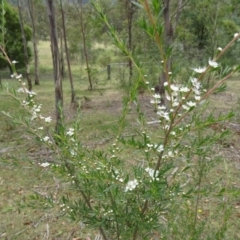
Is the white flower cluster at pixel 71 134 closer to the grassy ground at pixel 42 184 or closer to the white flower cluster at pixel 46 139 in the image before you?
the white flower cluster at pixel 46 139

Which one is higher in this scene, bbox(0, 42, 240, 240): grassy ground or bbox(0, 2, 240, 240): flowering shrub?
bbox(0, 2, 240, 240): flowering shrub

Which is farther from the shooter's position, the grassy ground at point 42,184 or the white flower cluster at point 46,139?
the grassy ground at point 42,184

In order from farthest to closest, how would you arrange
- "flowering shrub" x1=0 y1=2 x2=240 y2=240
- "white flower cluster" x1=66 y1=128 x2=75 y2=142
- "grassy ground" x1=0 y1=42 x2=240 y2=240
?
"grassy ground" x1=0 y1=42 x2=240 y2=240 < "white flower cluster" x1=66 y1=128 x2=75 y2=142 < "flowering shrub" x1=0 y1=2 x2=240 y2=240

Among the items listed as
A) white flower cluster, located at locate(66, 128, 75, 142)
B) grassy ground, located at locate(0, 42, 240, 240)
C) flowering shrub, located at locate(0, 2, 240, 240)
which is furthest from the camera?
grassy ground, located at locate(0, 42, 240, 240)

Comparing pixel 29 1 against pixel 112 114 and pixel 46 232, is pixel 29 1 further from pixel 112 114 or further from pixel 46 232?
pixel 46 232

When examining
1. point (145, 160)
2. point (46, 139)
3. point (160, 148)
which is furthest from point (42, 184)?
point (160, 148)

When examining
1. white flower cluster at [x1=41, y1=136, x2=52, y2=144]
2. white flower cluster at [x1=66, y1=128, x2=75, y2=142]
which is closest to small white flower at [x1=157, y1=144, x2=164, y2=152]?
white flower cluster at [x1=66, y1=128, x2=75, y2=142]

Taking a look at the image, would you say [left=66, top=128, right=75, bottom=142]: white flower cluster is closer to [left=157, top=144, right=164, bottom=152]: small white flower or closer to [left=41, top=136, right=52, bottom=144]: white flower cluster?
[left=41, top=136, right=52, bottom=144]: white flower cluster

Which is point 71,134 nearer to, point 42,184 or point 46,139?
point 46,139

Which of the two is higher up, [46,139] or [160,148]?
[160,148]

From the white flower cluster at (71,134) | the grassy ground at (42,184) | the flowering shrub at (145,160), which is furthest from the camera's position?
the grassy ground at (42,184)

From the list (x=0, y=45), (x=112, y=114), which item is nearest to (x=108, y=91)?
(x=112, y=114)

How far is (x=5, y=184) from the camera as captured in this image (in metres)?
3.88

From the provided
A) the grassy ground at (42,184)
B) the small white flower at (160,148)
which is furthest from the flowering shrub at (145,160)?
the grassy ground at (42,184)
